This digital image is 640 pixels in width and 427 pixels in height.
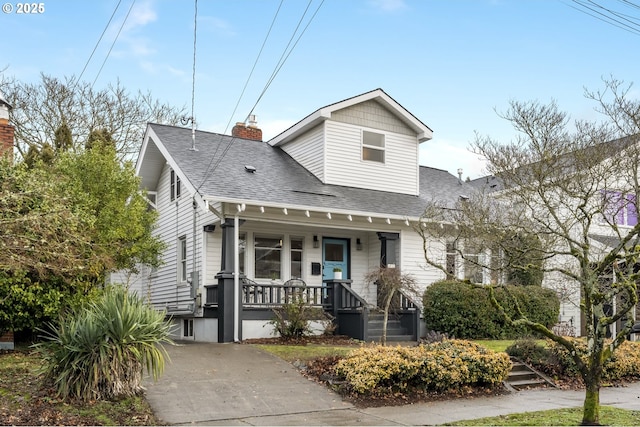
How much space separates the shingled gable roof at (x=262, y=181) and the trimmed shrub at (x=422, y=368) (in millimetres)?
6514

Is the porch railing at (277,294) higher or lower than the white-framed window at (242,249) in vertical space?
lower

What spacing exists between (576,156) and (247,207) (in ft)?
27.2

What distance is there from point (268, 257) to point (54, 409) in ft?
35.7

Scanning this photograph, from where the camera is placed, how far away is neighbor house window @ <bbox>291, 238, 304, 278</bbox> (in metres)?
19.5

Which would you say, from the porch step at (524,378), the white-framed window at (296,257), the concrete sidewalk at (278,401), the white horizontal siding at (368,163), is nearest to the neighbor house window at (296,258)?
the white-framed window at (296,257)

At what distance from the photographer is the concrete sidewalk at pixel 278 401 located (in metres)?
9.00

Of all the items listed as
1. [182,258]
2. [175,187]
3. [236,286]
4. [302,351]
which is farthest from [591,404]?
[175,187]

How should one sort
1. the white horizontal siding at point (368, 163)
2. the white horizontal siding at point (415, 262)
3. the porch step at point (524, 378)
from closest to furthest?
the porch step at point (524, 378), the white horizontal siding at point (415, 262), the white horizontal siding at point (368, 163)

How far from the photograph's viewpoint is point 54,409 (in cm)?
855

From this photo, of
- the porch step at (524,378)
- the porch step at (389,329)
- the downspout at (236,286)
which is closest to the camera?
the porch step at (524,378)

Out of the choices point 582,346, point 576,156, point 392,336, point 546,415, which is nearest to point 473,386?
point 546,415

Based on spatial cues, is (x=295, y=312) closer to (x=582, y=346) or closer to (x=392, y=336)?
(x=392, y=336)

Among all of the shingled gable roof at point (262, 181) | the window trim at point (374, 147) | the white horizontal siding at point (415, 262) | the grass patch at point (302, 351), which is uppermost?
the window trim at point (374, 147)

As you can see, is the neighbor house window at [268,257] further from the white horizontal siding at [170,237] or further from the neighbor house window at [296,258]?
the white horizontal siding at [170,237]
